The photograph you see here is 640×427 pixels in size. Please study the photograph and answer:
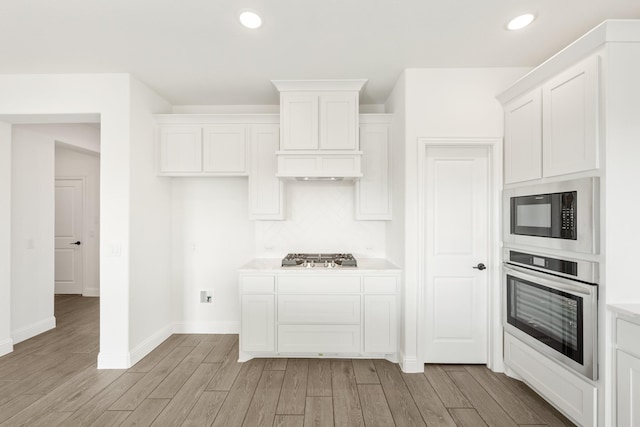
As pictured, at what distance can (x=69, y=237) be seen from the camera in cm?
561

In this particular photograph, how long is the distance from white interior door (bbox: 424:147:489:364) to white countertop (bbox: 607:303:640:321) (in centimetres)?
115

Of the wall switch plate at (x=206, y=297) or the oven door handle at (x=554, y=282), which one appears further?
the wall switch plate at (x=206, y=297)

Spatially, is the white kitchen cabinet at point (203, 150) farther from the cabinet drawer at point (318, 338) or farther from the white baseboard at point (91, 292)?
the white baseboard at point (91, 292)

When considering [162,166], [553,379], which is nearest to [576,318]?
[553,379]

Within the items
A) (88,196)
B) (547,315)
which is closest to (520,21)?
(547,315)

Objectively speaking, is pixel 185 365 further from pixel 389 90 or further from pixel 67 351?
pixel 389 90

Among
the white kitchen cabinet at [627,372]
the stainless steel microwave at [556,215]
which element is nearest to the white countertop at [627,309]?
the white kitchen cabinet at [627,372]

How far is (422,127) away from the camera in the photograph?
9.46 ft

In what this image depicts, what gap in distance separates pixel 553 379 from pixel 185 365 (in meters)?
3.06

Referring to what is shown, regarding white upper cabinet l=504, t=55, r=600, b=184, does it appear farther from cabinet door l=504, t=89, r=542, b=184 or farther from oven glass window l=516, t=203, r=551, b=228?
oven glass window l=516, t=203, r=551, b=228

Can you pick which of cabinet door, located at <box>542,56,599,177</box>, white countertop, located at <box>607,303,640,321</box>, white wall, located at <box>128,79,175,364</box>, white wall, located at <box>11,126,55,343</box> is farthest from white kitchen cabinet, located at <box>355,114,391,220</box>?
white wall, located at <box>11,126,55,343</box>

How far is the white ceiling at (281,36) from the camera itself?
205 cm

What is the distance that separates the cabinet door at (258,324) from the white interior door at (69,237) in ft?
14.0

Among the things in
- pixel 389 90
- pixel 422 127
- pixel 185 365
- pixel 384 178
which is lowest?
pixel 185 365
